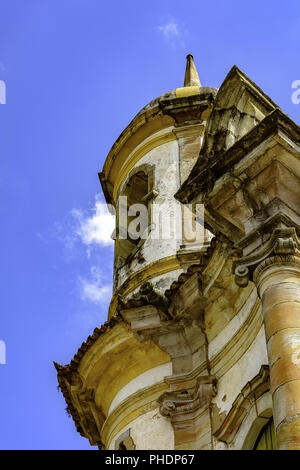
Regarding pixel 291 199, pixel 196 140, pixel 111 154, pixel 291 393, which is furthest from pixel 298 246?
pixel 111 154

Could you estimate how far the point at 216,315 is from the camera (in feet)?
34.0

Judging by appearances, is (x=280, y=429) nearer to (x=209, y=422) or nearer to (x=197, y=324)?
(x=209, y=422)

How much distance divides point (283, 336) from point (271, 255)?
92 cm

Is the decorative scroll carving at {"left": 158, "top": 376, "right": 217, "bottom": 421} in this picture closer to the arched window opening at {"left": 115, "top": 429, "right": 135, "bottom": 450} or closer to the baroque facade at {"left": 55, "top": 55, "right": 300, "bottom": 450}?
the baroque facade at {"left": 55, "top": 55, "right": 300, "bottom": 450}

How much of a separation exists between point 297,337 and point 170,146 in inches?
322

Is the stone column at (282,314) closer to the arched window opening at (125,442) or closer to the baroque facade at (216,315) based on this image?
the baroque facade at (216,315)

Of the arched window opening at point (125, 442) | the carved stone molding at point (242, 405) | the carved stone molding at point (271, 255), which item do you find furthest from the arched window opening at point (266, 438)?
the arched window opening at point (125, 442)

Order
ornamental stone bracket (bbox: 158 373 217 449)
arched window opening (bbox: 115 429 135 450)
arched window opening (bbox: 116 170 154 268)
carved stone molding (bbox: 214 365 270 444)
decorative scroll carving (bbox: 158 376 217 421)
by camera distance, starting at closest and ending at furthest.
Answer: carved stone molding (bbox: 214 365 270 444), ornamental stone bracket (bbox: 158 373 217 449), decorative scroll carving (bbox: 158 376 217 421), arched window opening (bbox: 115 429 135 450), arched window opening (bbox: 116 170 154 268)

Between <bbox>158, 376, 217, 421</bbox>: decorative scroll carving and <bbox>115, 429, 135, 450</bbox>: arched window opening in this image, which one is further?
<bbox>115, 429, 135, 450</bbox>: arched window opening

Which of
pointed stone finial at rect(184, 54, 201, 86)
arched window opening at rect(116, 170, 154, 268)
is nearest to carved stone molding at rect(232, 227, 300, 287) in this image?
arched window opening at rect(116, 170, 154, 268)

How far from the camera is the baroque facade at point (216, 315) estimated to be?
7.63m

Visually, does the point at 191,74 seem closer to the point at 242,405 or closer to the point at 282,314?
the point at 242,405

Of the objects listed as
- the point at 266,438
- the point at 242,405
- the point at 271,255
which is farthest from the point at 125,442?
the point at 271,255

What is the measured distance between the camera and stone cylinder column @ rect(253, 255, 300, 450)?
6430 millimetres
